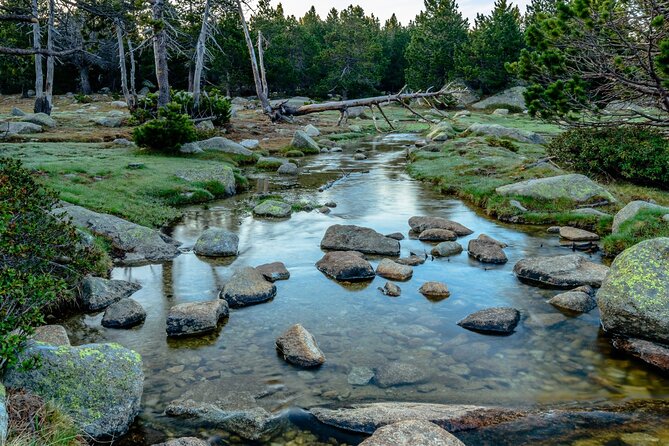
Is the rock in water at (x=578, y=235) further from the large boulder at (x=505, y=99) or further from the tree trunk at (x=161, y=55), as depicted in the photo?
the large boulder at (x=505, y=99)

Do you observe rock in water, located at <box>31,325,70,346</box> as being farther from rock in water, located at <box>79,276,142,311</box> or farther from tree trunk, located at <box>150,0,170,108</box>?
tree trunk, located at <box>150,0,170,108</box>

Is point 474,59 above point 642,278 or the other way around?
above

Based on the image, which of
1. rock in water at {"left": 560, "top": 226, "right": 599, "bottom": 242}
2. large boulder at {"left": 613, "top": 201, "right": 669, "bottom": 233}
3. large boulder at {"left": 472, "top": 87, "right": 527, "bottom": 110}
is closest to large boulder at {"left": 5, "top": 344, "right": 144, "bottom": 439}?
rock in water at {"left": 560, "top": 226, "right": 599, "bottom": 242}

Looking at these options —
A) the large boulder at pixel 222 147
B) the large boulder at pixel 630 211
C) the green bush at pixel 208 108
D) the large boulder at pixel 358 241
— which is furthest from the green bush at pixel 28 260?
the green bush at pixel 208 108

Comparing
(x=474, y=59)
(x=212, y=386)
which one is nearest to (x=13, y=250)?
(x=212, y=386)

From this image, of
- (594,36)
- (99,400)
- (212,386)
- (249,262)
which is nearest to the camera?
(99,400)

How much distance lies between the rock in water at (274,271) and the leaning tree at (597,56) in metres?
10.9

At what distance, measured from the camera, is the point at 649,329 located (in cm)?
817

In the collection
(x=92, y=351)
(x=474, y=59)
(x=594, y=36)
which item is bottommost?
(x=92, y=351)

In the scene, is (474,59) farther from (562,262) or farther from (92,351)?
(92,351)

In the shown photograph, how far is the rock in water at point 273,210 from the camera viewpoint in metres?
17.8

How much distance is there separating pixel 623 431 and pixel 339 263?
711 cm

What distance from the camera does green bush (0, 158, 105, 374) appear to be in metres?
5.89

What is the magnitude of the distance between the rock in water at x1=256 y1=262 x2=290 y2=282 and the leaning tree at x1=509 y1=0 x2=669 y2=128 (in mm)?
10877
